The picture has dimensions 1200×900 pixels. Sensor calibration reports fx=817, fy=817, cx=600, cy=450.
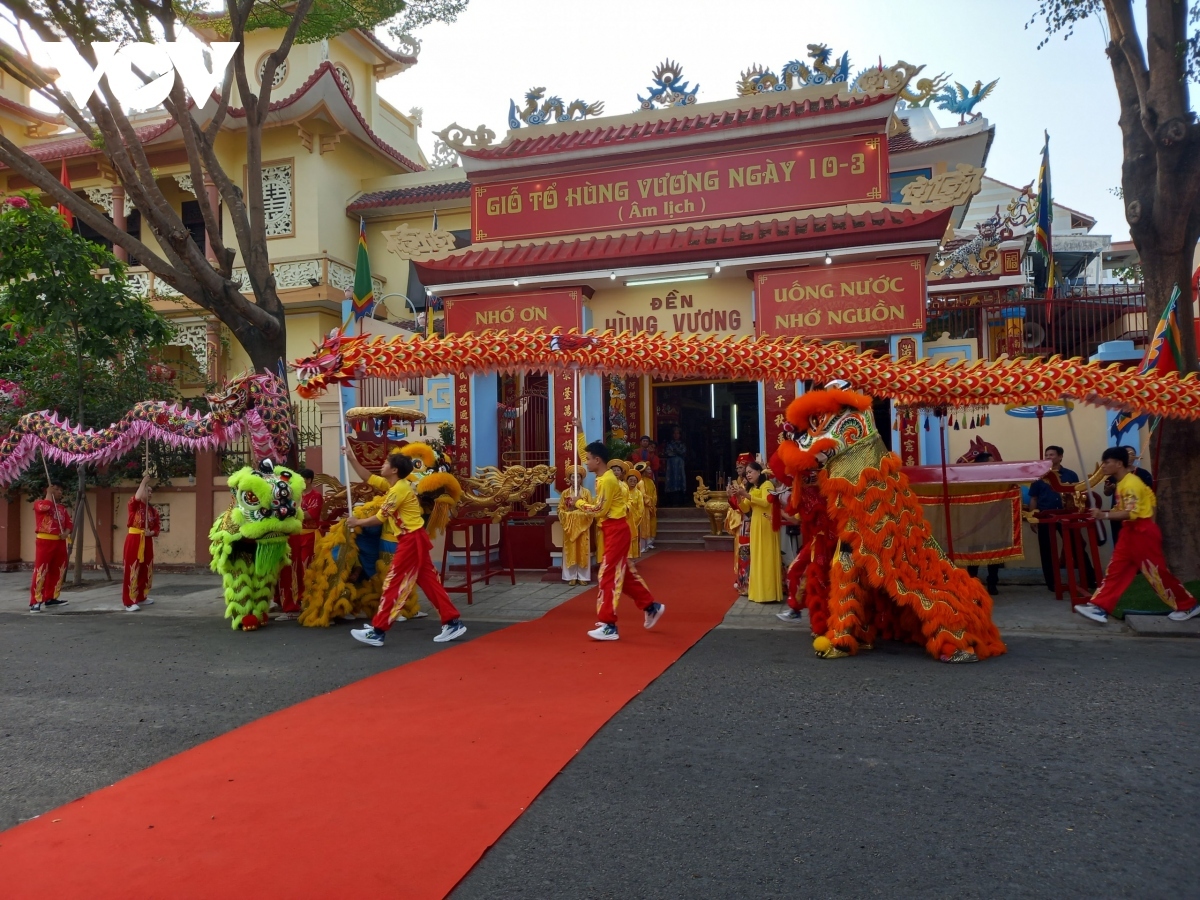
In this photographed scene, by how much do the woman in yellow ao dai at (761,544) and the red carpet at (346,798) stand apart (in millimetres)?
2570

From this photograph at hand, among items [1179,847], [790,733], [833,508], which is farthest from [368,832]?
[833,508]

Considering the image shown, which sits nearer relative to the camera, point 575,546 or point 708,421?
point 575,546

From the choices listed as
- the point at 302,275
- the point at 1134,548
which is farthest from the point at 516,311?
the point at 302,275

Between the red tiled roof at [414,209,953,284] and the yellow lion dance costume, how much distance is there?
3.57m

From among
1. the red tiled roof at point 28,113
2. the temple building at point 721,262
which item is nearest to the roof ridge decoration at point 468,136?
the temple building at point 721,262

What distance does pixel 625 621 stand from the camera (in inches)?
287

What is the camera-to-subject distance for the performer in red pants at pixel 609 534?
6.41 meters

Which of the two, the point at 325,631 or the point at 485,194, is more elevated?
the point at 485,194

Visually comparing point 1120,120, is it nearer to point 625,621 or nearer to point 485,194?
point 625,621

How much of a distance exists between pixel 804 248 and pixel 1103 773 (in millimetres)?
7199

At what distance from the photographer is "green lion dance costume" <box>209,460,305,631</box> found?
734 centimetres

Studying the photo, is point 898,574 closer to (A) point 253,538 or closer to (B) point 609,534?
(B) point 609,534

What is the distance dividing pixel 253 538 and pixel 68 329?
5.55 metres

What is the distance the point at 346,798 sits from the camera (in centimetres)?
347
